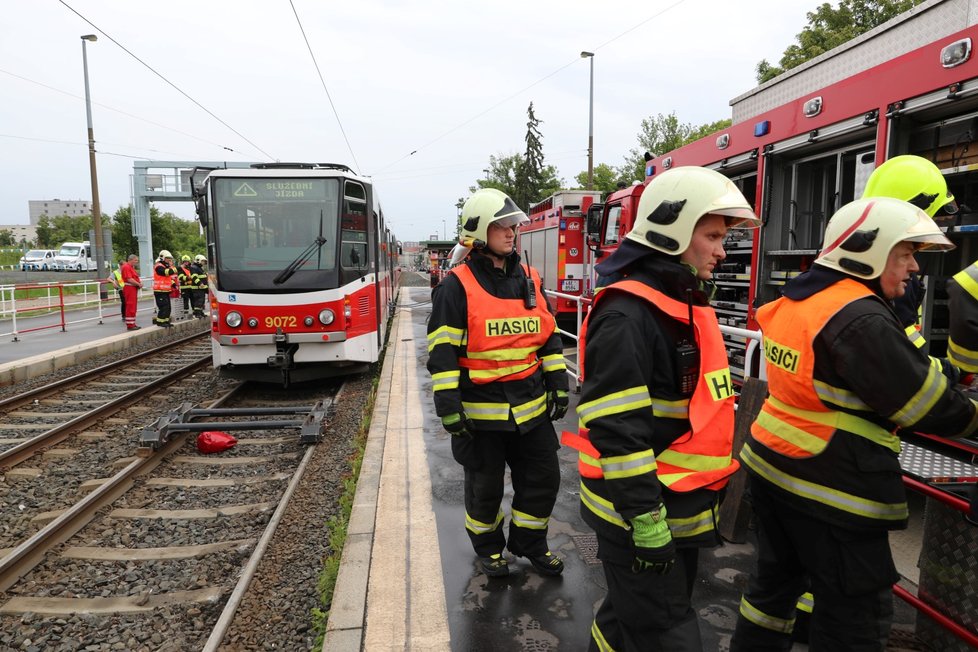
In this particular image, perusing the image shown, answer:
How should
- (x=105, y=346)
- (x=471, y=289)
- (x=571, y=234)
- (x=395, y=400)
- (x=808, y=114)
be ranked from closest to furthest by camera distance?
(x=471, y=289), (x=808, y=114), (x=395, y=400), (x=105, y=346), (x=571, y=234)

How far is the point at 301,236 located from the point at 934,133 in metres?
6.67

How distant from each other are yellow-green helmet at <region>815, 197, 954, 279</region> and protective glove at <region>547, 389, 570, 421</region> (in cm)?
158

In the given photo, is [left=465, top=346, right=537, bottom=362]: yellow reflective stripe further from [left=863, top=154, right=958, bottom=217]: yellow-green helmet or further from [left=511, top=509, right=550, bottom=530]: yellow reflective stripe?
[left=863, top=154, right=958, bottom=217]: yellow-green helmet

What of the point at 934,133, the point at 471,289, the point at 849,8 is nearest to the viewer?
the point at 471,289

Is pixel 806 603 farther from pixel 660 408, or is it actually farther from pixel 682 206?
pixel 682 206

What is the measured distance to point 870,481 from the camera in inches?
76.9

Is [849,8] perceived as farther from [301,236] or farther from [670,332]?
[670,332]

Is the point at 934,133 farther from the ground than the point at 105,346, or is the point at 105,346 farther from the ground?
the point at 934,133

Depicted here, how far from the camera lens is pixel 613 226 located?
9.21m

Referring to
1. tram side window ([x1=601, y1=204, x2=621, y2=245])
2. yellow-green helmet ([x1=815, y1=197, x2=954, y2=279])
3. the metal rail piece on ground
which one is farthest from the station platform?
tram side window ([x1=601, y1=204, x2=621, y2=245])

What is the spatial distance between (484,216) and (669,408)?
63.9 inches

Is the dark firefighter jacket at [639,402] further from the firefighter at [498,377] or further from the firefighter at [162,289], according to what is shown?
the firefighter at [162,289]

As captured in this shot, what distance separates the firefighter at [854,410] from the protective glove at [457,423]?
Result: 1463mm

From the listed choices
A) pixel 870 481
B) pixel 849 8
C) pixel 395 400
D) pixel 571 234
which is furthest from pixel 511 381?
pixel 849 8
